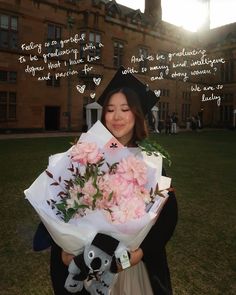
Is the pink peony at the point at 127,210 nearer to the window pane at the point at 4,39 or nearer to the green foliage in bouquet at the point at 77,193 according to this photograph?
the green foliage in bouquet at the point at 77,193

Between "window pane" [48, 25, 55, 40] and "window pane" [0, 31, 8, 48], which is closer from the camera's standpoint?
"window pane" [0, 31, 8, 48]

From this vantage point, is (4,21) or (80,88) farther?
(80,88)

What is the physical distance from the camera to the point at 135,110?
217 centimetres

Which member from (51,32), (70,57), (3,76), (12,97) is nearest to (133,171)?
(3,76)

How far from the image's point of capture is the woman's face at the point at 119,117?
→ 2.16 metres

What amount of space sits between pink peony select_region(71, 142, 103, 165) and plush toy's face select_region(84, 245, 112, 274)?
0.42m

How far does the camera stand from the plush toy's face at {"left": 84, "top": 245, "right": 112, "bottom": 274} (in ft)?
5.18

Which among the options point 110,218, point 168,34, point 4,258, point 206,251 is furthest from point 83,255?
point 168,34

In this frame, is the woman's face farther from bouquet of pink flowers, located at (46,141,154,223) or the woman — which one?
bouquet of pink flowers, located at (46,141,154,223)

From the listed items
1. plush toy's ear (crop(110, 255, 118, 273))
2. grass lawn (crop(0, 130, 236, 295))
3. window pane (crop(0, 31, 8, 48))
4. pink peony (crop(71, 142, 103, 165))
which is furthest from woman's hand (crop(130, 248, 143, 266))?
window pane (crop(0, 31, 8, 48))

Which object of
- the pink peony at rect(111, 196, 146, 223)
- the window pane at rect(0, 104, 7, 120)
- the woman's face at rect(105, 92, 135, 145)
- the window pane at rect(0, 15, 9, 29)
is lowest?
the pink peony at rect(111, 196, 146, 223)

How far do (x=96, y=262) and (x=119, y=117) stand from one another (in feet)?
3.04

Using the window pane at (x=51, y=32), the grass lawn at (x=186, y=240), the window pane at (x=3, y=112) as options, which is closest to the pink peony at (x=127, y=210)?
the grass lawn at (x=186, y=240)

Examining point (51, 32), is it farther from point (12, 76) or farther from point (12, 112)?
point (12, 112)
